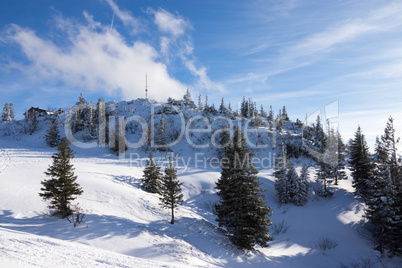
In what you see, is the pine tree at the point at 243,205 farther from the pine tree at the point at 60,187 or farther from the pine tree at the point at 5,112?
the pine tree at the point at 5,112

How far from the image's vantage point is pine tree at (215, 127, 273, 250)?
18.5 meters

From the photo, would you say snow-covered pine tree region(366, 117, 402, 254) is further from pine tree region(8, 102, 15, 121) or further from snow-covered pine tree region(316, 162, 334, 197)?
pine tree region(8, 102, 15, 121)

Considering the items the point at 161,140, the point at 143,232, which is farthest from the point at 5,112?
the point at 143,232

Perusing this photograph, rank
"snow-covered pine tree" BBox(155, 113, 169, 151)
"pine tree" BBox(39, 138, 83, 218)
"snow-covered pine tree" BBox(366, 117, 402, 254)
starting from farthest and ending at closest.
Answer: "snow-covered pine tree" BBox(155, 113, 169, 151) < "snow-covered pine tree" BBox(366, 117, 402, 254) < "pine tree" BBox(39, 138, 83, 218)

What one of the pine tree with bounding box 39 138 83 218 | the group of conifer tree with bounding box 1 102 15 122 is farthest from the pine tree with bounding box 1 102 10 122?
the pine tree with bounding box 39 138 83 218

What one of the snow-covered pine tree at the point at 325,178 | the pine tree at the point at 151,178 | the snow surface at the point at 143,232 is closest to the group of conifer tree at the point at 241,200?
the snow surface at the point at 143,232

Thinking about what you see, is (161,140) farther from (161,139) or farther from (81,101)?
(81,101)

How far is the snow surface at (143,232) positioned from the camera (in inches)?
428

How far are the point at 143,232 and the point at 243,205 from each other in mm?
9288

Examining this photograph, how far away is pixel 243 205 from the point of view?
19.0m

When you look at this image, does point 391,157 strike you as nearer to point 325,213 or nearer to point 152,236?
point 325,213

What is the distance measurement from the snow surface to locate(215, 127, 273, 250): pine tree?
4.94 feet

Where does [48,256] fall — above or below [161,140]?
below

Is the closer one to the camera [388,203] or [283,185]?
[388,203]
